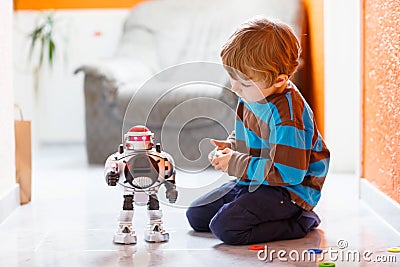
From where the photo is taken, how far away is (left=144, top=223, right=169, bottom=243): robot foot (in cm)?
176

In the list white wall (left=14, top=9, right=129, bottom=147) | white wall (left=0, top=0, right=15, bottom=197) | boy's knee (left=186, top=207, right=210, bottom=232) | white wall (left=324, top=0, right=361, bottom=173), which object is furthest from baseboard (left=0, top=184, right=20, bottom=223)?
white wall (left=14, top=9, right=129, bottom=147)

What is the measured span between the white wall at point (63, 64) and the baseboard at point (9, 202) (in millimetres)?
1764

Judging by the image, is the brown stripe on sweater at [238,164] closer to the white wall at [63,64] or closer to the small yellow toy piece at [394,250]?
the small yellow toy piece at [394,250]

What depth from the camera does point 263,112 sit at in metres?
1.75

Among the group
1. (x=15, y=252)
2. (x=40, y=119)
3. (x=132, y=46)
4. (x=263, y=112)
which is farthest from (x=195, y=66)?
(x=40, y=119)

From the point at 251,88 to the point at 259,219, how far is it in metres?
0.32

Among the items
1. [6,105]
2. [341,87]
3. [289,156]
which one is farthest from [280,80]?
[341,87]

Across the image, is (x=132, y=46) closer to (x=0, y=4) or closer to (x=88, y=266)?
(x=0, y=4)

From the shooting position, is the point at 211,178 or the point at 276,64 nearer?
the point at 276,64

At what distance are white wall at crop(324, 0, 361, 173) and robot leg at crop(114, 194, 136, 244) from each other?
142 cm

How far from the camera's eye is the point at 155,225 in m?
1.77

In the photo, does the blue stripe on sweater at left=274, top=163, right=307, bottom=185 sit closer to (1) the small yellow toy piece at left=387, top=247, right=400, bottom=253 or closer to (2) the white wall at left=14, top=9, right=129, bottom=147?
(1) the small yellow toy piece at left=387, top=247, right=400, bottom=253

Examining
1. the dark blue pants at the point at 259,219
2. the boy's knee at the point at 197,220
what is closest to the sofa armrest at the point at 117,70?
the boy's knee at the point at 197,220

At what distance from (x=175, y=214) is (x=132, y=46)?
1658 mm
